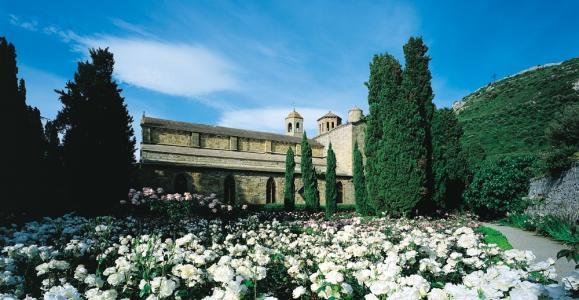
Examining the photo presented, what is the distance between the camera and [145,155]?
2211 centimetres

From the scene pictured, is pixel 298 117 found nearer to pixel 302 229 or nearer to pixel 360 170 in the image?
pixel 360 170

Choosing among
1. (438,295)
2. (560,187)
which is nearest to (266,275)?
(438,295)

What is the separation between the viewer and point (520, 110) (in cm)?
3722

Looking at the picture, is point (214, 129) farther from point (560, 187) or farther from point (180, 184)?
point (560, 187)

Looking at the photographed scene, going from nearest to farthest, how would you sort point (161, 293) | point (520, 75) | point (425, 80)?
1. point (161, 293)
2. point (425, 80)
3. point (520, 75)

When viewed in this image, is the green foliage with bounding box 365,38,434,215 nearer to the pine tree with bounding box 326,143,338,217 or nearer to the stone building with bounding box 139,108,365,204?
the pine tree with bounding box 326,143,338,217

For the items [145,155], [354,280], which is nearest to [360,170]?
[145,155]

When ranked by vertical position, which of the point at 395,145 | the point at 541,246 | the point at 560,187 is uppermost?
the point at 395,145

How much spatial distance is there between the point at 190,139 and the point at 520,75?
60233mm

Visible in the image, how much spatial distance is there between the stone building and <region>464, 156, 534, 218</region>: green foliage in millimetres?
12548

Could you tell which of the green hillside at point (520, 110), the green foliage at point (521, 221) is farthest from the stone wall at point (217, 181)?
the green hillside at point (520, 110)

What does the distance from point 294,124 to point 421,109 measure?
77.6 ft

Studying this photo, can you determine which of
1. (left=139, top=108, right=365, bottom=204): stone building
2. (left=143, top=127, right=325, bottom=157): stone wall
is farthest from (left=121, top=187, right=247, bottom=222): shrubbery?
(left=143, top=127, right=325, bottom=157): stone wall

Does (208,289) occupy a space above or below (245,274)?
below
